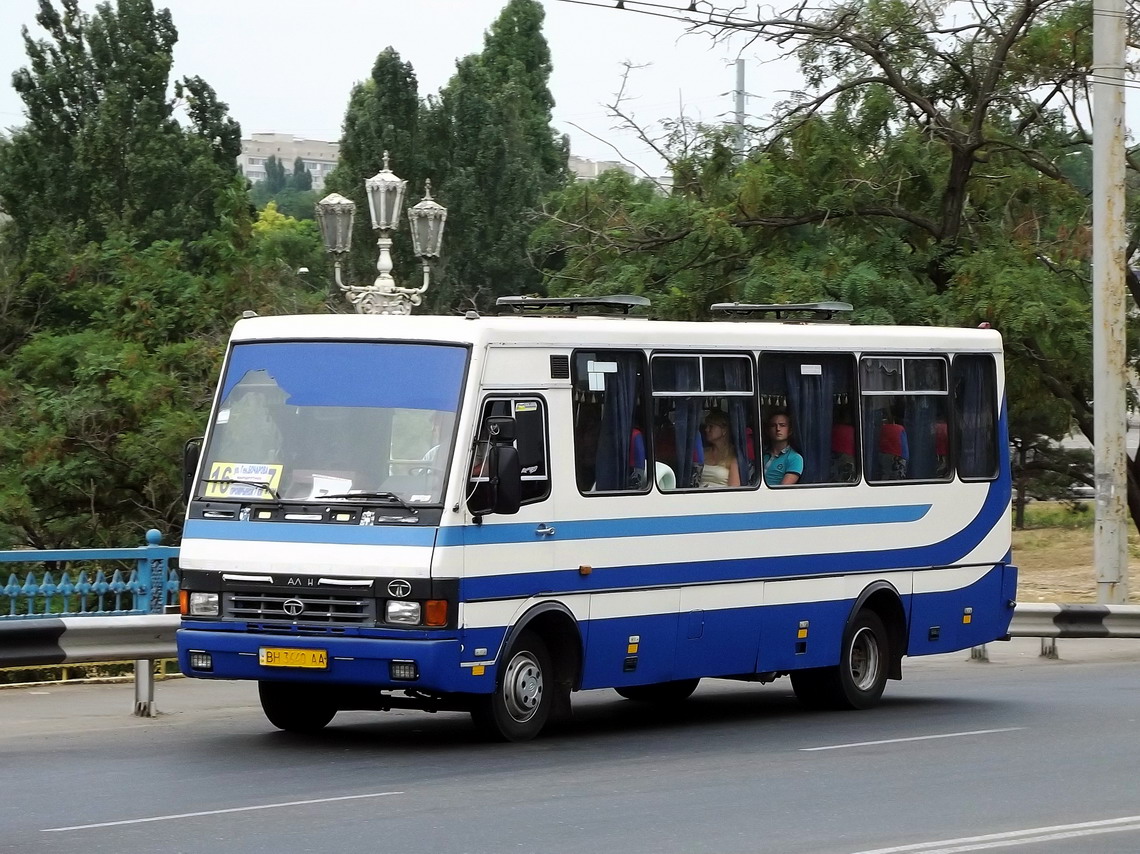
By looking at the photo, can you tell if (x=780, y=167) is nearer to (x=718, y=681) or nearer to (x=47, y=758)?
(x=718, y=681)

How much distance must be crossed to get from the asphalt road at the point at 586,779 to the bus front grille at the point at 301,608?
0.82m

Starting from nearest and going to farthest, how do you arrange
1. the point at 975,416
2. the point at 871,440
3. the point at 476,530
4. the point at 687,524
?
the point at 476,530
the point at 687,524
the point at 871,440
the point at 975,416

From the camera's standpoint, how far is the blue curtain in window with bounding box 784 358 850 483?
48.5ft

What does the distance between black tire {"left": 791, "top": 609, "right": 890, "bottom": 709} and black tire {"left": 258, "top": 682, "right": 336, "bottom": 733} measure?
411 cm

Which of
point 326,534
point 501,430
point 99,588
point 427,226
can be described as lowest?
point 99,588

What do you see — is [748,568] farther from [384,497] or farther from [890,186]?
[890,186]

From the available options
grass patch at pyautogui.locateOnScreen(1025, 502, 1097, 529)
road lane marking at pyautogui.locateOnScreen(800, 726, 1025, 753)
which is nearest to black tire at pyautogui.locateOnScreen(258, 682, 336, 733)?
road lane marking at pyautogui.locateOnScreen(800, 726, 1025, 753)

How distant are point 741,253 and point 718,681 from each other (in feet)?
30.1

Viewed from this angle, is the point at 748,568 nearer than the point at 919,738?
No

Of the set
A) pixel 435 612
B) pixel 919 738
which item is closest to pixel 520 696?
pixel 435 612

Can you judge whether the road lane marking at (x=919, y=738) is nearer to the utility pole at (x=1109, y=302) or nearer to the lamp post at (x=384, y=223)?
the utility pole at (x=1109, y=302)

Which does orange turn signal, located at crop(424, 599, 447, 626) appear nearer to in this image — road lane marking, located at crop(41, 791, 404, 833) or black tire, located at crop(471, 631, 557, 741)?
black tire, located at crop(471, 631, 557, 741)

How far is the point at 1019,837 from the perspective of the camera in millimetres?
8891

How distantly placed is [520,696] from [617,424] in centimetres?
200
